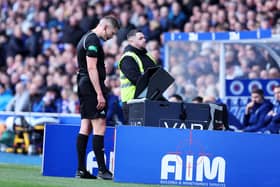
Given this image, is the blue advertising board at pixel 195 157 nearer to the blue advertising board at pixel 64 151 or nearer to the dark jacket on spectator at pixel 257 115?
the blue advertising board at pixel 64 151

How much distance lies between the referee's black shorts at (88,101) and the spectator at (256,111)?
5.40m

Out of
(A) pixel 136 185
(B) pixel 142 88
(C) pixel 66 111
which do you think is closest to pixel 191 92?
(C) pixel 66 111

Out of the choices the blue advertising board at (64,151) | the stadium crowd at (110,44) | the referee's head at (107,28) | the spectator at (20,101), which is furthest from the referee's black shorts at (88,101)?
the spectator at (20,101)

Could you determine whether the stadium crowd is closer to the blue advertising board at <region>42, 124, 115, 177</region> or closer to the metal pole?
the metal pole

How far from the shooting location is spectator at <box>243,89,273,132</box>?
687 inches

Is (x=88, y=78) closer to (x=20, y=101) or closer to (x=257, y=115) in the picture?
(x=257, y=115)

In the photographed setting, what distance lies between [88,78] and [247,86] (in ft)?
23.2

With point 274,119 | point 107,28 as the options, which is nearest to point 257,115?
point 274,119

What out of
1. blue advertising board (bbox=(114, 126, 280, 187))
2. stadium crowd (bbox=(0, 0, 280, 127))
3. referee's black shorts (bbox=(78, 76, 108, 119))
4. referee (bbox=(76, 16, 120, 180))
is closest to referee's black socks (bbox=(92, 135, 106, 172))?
referee (bbox=(76, 16, 120, 180))

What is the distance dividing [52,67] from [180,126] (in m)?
12.0

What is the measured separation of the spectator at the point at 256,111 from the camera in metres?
17.4

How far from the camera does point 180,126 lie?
12727 mm

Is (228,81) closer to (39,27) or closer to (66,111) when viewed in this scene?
(66,111)

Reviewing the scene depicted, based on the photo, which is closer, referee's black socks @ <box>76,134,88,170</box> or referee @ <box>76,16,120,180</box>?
referee @ <box>76,16,120,180</box>
